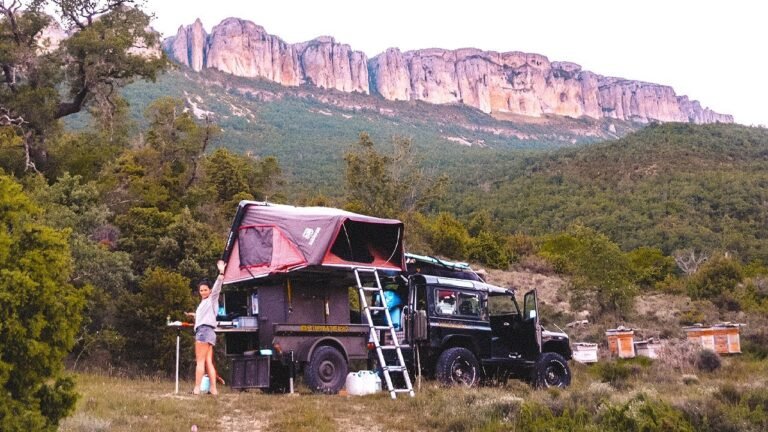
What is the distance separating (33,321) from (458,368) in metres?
9.41

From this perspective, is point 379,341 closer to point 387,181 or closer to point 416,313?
point 416,313

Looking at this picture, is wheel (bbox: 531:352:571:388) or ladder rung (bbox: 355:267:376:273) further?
wheel (bbox: 531:352:571:388)

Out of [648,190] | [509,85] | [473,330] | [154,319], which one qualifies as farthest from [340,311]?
[509,85]

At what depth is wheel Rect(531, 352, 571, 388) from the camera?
592 inches

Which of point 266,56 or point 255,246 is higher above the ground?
point 266,56

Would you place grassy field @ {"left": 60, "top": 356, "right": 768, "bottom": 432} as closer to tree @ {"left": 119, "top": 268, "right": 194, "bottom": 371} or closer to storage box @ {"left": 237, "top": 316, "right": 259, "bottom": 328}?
storage box @ {"left": 237, "top": 316, "right": 259, "bottom": 328}

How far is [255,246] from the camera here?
1393 centimetres

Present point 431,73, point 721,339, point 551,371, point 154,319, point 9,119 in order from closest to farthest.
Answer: point 551,371 → point 154,319 → point 721,339 → point 9,119 → point 431,73

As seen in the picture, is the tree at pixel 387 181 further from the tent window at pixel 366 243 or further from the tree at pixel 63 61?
the tent window at pixel 366 243

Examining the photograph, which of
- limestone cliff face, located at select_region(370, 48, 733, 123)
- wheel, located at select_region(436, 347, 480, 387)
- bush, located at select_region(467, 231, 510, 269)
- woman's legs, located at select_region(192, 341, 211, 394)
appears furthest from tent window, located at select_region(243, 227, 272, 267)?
limestone cliff face, located at select_region(370, 48, 733, 123)

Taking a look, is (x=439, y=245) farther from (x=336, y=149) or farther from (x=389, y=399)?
(x=336, y=149)

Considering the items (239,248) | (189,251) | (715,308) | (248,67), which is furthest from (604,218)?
(248,67)

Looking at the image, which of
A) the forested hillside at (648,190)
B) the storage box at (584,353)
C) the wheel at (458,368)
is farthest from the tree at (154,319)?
the forested hillside at (648,190)

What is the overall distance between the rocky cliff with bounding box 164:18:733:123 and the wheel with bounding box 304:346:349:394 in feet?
386
